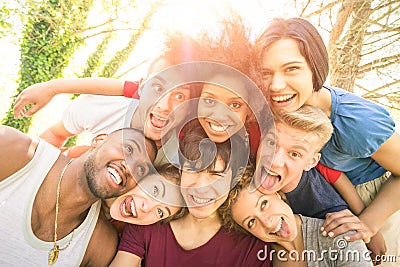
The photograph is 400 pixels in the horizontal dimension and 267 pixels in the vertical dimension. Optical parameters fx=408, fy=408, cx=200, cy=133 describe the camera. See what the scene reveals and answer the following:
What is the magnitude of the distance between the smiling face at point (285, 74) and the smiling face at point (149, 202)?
2.36 feet

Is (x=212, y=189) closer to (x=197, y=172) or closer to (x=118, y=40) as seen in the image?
(x=197, y=172)

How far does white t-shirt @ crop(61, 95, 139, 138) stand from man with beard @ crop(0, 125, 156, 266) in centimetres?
47

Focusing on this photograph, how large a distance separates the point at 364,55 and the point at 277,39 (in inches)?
134

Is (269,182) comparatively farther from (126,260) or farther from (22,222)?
(22,222)

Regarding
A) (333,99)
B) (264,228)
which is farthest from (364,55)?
(264,228)

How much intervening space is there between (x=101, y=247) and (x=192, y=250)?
1.75 feet

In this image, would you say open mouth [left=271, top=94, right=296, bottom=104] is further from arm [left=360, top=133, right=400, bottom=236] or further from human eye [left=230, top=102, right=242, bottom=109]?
arm [left=360, top=133, right=400, bottom=236]

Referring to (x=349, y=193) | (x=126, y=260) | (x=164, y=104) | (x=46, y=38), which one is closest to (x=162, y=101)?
(x=164, y=104)

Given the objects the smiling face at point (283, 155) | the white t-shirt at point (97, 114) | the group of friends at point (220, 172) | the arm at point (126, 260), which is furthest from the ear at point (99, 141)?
the smiling face at point (283, 155)

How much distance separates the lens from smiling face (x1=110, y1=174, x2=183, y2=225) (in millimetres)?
2174

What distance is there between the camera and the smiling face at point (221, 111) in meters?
2.06

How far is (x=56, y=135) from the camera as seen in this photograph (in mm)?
3303

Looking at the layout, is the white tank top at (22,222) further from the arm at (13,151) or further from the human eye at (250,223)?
the human eye at (250,223)

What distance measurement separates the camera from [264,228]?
2.12 metres
